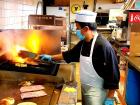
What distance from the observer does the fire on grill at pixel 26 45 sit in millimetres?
2230

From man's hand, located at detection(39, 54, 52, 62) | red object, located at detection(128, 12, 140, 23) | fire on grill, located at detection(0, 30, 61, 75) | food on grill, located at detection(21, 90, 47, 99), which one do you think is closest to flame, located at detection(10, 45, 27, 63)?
fire on grill, located at detection(0, 30, 61, 75)

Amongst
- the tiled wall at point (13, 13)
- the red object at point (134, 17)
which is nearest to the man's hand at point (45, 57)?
the tiled wall at point (13, 13)

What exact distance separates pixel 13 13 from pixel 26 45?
1116 millimetres

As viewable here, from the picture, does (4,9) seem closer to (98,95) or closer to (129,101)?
(98,95)

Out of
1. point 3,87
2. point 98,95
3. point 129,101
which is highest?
point 3,87

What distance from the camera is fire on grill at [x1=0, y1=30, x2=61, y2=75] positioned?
2.23 m

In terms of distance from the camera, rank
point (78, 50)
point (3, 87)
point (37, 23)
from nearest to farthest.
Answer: point (3, 87) < point (78, 50) < point (37, 23)

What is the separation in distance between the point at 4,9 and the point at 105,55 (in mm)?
1320

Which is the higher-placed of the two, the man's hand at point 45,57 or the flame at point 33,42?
the flame at point 33,42

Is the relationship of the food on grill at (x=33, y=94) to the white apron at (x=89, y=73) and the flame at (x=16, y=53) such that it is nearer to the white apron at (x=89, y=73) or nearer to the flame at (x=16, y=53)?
the flame at (x=16, y=53)

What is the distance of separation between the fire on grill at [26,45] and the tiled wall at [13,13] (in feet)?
1.62


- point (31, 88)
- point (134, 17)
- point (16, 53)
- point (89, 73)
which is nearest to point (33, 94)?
point (31, 88)

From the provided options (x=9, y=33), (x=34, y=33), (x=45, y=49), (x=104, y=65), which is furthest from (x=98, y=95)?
(x=9, y=33)

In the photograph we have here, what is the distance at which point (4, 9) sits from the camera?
2.79 meters
